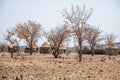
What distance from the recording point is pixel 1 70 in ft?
60.1

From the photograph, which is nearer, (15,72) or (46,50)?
(15,72)

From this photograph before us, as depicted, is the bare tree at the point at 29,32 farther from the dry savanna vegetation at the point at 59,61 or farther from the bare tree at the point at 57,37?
the bare tree at the point at 57,37

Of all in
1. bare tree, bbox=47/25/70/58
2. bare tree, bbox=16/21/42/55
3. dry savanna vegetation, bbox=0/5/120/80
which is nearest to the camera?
dry savanna vegetation, bbox=0/5/120/80

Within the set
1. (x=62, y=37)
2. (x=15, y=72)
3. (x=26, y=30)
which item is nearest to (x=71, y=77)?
(x=15, y=72)

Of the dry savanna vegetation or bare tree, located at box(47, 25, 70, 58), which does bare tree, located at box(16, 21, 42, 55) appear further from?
bare tree, located at box(47, 25, 70, 58)

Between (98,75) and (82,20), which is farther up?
(82,20)

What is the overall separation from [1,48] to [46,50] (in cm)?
1920

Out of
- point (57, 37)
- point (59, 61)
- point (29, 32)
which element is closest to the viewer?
point (59, 61)

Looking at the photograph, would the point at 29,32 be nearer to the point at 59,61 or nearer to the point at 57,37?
the point at 57,37

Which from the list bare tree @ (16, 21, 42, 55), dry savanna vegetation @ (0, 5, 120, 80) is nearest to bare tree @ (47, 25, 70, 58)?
dry savanna vegetation @ (0, 5, 120, 80)

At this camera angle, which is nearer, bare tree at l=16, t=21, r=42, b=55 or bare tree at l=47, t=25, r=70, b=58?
bare tree at l=47, t=25, r=70, b=58

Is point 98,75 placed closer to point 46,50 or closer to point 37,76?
point 37,76

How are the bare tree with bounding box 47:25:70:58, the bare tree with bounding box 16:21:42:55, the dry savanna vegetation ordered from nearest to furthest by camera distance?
the dry savanna vegetation
the bare tree with bounding box 47:25:70:58
the bare tree with bounding box 16:21:42:55

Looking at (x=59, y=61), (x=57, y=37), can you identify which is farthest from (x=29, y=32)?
(x=59, y=61)
